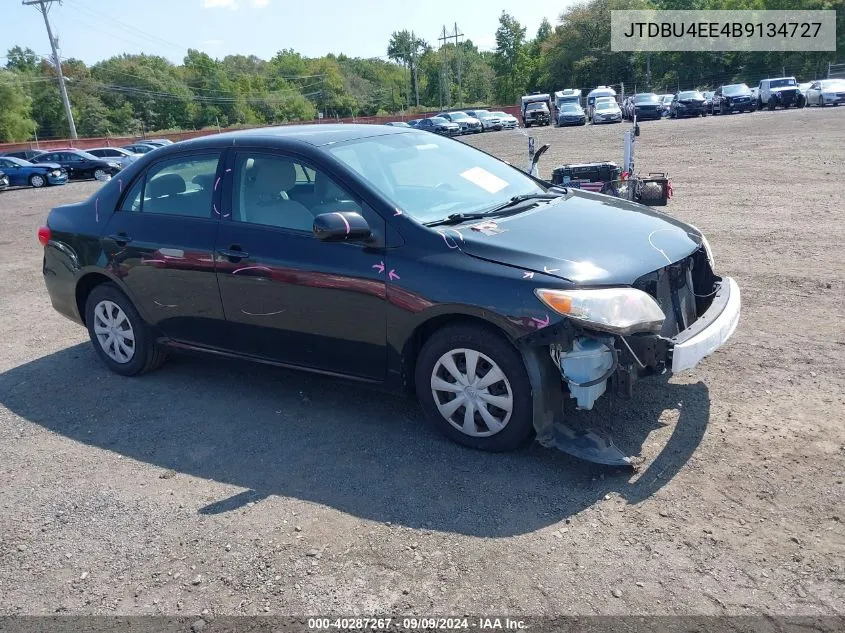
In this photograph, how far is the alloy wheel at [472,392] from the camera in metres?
3.92

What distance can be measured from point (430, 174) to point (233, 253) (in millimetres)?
1388

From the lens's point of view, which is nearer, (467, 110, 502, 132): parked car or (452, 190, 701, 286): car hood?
(452, 190, 701, 286): car hood

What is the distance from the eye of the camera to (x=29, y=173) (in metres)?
28.7

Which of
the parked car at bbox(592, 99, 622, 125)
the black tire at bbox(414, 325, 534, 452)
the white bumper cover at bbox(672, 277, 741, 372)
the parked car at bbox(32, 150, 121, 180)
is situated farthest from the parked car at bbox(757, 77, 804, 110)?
the black tire at bbox(414, 325, 534, 452)

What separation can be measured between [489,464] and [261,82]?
117 m

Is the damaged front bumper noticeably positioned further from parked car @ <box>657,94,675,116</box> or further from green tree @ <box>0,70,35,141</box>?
green tree @ <box>0,70,35,141</box>

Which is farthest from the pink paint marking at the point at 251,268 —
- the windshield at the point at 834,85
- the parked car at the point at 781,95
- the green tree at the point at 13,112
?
the green tree at the point at 13,112

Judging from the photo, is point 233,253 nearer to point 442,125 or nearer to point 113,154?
point 113,154

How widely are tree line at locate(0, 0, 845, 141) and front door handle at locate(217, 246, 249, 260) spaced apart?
6320cm

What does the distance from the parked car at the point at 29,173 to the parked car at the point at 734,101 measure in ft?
110

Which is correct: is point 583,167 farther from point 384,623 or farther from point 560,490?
point 384,623

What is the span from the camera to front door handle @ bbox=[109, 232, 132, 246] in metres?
5.40

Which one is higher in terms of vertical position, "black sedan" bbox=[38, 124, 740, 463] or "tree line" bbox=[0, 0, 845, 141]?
"tree line" bbox=[0, 0, 845, 141]

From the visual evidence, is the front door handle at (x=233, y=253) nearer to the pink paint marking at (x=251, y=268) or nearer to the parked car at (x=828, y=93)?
the pink paint marking at (x=251, y=268)
